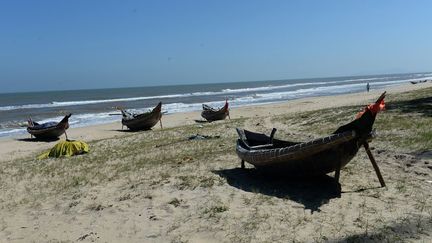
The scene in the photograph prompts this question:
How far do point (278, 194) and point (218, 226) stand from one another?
165cm

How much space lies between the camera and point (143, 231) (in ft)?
23.3

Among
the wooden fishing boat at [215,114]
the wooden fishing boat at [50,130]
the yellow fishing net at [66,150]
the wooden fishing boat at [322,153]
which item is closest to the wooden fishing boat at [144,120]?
the wooden fishing boat at [50,130]

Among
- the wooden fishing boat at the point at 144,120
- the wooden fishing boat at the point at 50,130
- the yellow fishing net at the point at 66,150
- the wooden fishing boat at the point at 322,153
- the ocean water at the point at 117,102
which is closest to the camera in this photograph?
the wooden fishing boat at the point at 322,153

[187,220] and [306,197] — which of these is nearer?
[187,220]

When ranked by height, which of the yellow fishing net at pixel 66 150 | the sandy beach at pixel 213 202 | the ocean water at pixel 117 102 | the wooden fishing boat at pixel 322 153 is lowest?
the ocean water at pixel 117 102

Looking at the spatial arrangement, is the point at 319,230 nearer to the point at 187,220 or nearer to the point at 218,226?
the point at 218,226

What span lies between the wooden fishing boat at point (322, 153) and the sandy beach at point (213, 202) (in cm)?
33

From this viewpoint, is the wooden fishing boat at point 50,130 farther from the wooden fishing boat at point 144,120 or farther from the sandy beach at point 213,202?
the sandy beach at point 213,202

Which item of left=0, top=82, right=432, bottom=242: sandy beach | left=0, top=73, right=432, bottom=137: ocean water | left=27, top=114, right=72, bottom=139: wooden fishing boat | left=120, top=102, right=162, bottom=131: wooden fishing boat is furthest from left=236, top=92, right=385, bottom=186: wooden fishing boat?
left=0, top=73, right=432, bottom=137: ocean water

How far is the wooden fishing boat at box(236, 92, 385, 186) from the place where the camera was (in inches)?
303

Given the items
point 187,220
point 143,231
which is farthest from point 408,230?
point 143,231

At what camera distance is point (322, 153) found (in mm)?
8055

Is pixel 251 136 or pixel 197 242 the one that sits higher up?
pixel 251 136

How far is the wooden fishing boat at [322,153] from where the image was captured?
7.71 m
